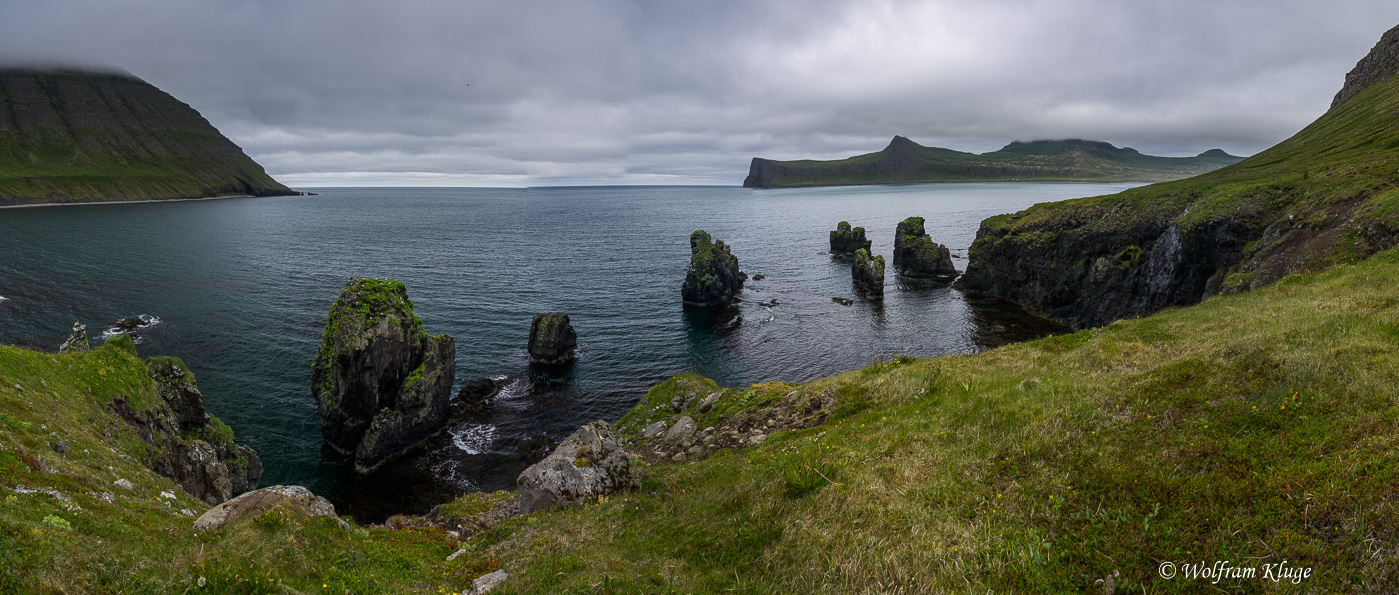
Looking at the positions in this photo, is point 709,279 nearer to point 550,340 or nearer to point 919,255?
point 550,340

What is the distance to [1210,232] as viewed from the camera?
49781 mm

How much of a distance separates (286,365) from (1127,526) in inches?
2329

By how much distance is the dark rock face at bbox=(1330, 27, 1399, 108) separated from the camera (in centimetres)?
9028

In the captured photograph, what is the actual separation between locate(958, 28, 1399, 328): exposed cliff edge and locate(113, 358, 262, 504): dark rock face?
60.4m

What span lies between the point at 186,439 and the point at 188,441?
656mm

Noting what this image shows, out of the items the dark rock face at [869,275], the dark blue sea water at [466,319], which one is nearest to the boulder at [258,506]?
the dark blue sea water at [466,319]

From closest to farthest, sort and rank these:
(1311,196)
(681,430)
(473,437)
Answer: (681,430)
(473,437)
(1311,196)

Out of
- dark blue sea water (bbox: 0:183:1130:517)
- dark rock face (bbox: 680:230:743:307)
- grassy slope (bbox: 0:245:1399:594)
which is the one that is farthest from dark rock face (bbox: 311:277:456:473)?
dark rock face (bbox: 680:230:743:307)

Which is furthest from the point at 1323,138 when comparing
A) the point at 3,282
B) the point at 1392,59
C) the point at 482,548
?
the point at 3,282

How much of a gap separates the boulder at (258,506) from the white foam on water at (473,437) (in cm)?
2555

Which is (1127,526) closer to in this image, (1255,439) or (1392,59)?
(1255,439)

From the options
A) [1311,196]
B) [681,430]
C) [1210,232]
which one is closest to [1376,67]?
[1311,196]

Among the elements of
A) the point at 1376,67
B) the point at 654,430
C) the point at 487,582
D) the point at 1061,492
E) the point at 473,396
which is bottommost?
the point at 473,396

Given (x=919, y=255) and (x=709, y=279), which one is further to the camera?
(x=919, y=255)
